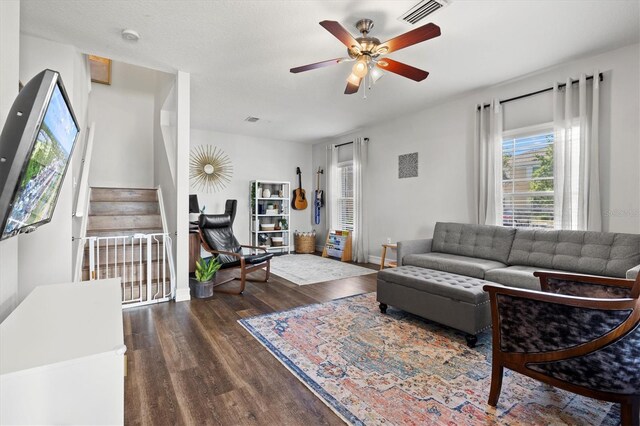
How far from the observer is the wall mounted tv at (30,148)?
91 cm

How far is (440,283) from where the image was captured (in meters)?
2.60

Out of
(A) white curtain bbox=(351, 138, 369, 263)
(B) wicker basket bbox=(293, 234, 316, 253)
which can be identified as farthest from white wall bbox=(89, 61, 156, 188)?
(A) white curtain bbox=(351, 138, 369, 263)

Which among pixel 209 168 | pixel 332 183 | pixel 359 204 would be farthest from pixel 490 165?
pixel 209 168

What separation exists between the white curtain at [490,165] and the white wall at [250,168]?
165 inches

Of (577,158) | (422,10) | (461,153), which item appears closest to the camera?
(422,10)

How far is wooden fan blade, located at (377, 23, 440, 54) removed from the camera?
1.98m

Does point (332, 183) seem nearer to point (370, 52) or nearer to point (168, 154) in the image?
point (168, 154)

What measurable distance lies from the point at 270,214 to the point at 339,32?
15.7 ft

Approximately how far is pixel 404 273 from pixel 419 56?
2179 millimetres

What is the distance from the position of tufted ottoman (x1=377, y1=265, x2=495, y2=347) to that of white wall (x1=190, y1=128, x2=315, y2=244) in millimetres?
4205

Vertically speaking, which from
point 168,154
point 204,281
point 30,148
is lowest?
point 204,281

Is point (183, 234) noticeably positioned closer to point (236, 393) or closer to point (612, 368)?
point (236, 393)

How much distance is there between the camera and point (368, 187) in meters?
5.77

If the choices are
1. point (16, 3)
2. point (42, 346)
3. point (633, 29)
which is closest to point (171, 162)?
point (16, 3)
